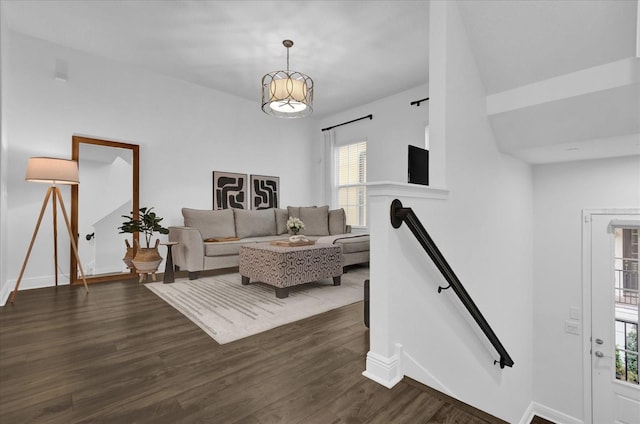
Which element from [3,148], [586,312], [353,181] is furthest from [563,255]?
[3,148]

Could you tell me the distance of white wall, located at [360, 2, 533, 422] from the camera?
5.64 ft

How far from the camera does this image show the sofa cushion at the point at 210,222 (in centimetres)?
457


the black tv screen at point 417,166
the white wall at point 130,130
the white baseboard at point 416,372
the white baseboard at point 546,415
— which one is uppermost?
the white wall at point 130,130

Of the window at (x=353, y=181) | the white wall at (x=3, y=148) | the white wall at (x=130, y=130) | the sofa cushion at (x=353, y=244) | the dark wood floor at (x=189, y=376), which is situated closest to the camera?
the dark wood floor at (x=189, y=376)

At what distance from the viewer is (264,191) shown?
19.4ft

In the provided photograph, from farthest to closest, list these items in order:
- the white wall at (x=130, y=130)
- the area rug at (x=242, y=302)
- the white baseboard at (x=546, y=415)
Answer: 1. the white wall at (x=130, y=130)
2. the white baseboard at (x=546, y=415)
3. the area rug at (x=242, y=302)

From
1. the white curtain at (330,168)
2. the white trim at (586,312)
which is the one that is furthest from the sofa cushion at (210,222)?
the white trim at (586,312)

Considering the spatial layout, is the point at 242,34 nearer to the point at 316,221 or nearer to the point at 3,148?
the point at 3,148

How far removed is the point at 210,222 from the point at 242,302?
205 centimetres

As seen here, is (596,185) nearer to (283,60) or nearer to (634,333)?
(634,333)

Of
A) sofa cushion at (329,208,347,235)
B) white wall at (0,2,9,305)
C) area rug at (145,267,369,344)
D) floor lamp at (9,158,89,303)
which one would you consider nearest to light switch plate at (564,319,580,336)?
area rug at (145,267,369,344)

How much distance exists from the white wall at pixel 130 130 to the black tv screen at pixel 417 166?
3.79m

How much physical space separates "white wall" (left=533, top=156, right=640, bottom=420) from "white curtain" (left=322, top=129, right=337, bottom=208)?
3.54m

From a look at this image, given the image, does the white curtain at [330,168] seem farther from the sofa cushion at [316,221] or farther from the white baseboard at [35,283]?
the white baseboard at [35,283]
